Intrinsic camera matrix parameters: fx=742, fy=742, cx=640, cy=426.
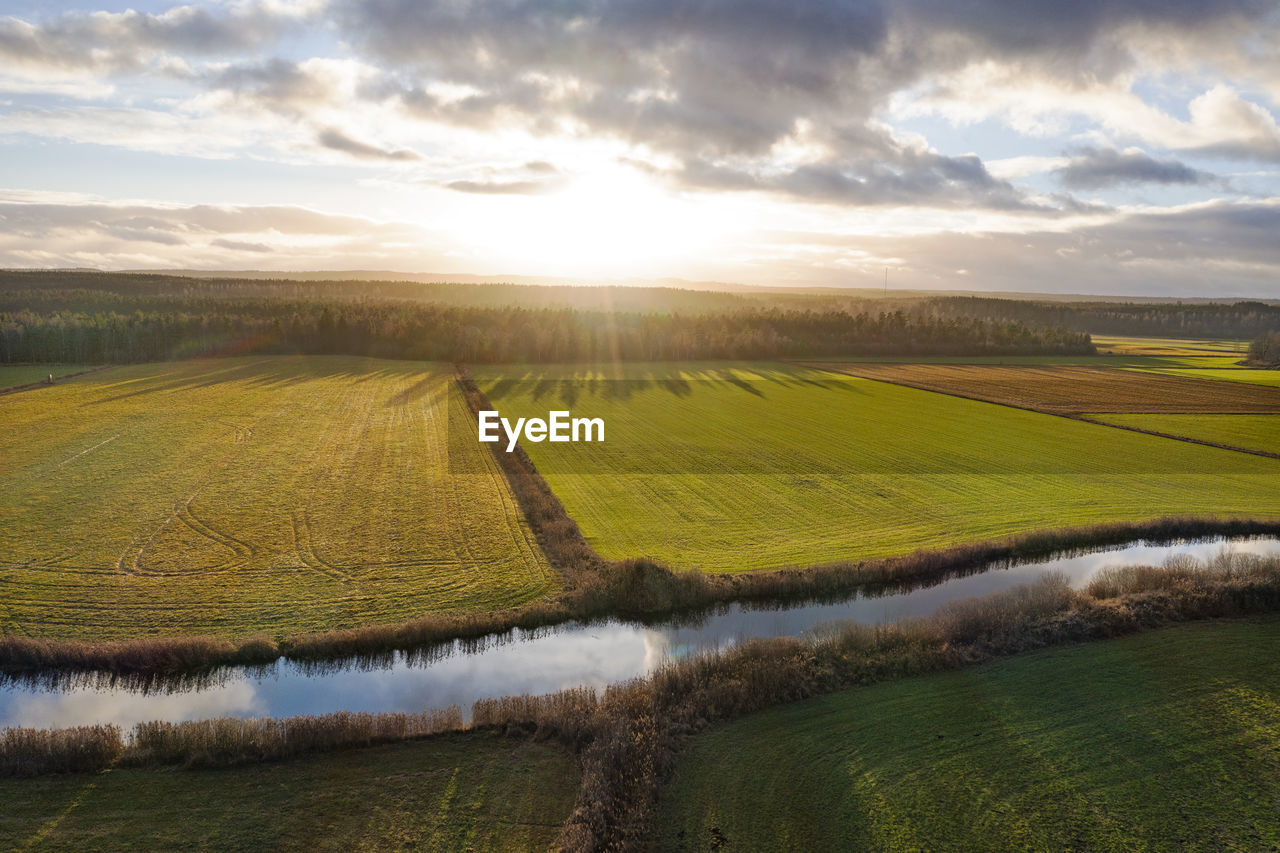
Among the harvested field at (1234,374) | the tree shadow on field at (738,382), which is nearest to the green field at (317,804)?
the tree shadow on field at (738,382)

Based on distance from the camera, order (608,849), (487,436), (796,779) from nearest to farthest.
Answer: (608,849) → (796,779) → (487,436)

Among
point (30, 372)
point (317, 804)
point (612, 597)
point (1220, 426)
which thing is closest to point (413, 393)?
point (30, 372)

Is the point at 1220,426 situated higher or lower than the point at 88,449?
higher

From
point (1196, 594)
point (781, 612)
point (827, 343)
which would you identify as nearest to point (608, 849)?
point (781, 612)

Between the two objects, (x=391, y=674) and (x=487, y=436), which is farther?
(x=487, y=436)

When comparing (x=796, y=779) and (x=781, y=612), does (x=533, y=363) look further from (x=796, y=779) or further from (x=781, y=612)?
(x=796, y=779)

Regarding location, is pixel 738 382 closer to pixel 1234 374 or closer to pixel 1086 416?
pixel 1086 416
